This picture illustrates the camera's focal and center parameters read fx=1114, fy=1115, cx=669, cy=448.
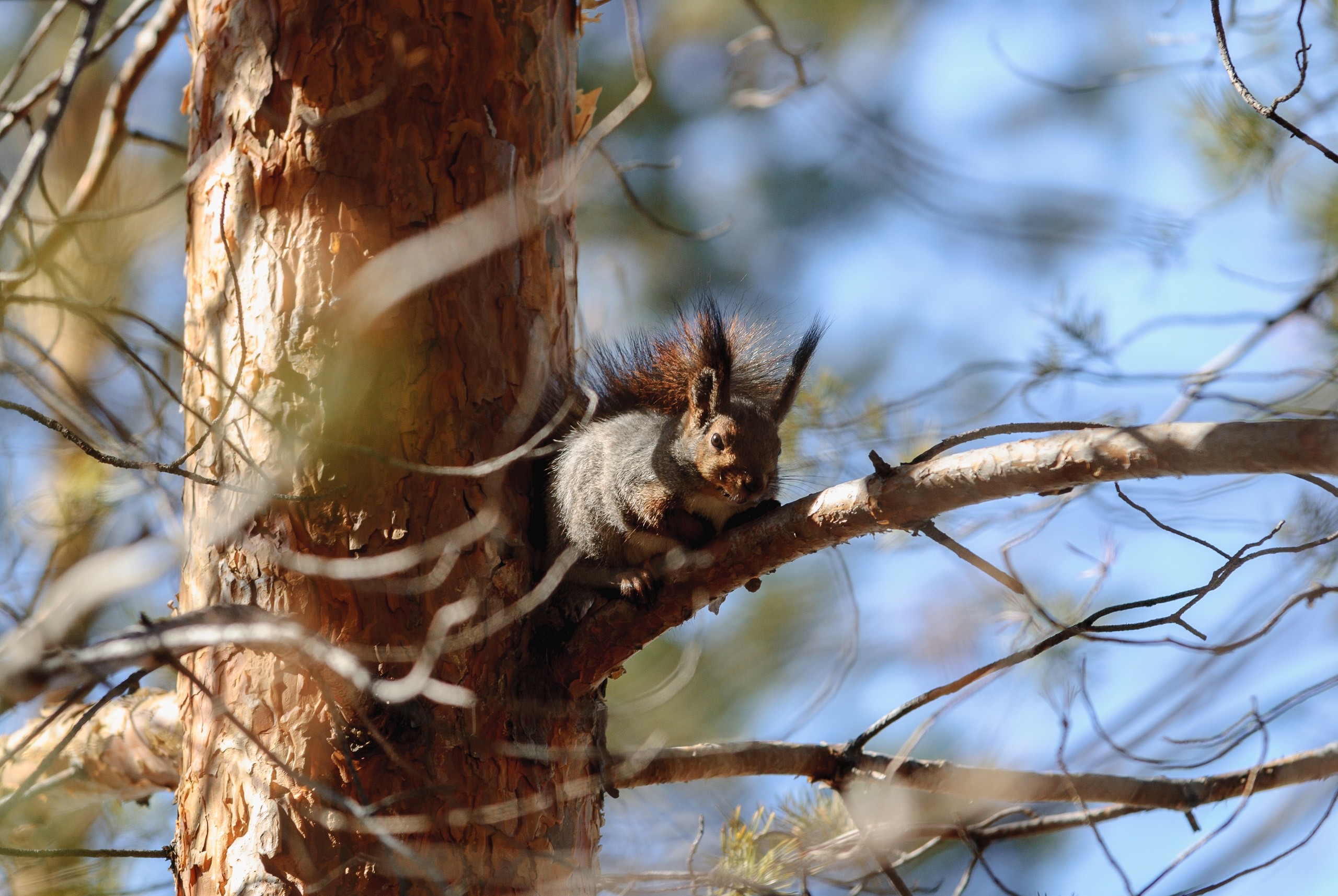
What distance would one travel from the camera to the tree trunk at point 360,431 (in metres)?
1.40

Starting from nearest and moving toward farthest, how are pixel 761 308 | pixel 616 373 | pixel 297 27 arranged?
pixel 297 27
pixel 616 373
pixel 761 308

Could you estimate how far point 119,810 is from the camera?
2.69 metres

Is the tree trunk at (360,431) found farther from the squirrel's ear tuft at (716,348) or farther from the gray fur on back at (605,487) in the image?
the squirrel's ear tuft at (716,348)

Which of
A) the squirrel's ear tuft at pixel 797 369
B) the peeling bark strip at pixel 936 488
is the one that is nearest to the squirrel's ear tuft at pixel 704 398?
the squirrel's ear tuft at pixel 797 369

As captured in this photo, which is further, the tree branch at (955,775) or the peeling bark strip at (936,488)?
the tree branch at (955,775)

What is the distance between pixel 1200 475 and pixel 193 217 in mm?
1432

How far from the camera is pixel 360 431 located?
1.53 metres

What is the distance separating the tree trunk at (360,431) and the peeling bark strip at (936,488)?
14cm

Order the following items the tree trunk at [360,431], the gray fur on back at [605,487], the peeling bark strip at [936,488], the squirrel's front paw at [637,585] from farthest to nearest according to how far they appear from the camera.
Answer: the gray fur on back at [605,487]
the squirrel's front paw at [637,585]
the tree trunk at [360,431]
the peeling bark strip at [936,488]

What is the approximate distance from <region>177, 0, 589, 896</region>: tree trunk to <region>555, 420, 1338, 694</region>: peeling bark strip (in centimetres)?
14

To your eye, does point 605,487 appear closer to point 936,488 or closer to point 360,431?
point 360,431

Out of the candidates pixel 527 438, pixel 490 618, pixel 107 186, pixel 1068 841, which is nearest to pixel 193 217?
pixel 107 186

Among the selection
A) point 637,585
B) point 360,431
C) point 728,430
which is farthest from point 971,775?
point 360,431

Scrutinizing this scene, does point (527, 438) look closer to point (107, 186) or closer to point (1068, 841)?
point (107, 186)
